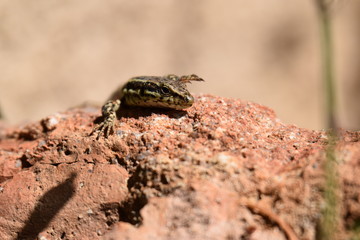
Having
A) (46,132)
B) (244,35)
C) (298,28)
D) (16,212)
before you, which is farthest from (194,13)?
(16,212)

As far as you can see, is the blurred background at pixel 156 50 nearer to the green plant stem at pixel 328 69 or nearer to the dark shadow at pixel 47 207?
the dark shadow at pixel 47 207

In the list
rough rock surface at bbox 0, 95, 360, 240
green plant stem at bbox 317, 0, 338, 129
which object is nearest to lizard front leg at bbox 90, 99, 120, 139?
rough rock surface at bbox 0, 95, 360, 240

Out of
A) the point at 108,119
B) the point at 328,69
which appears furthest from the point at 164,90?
the point at 328,69

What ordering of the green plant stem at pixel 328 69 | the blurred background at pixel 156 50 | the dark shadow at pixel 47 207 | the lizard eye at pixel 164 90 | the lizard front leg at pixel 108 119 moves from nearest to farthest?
1. the green plant stem at pixel 328 69
2. the dark shadow at pixel 47 207
3. the lizard front leg at pixel 108 119
4. the lizard eye at pixel 164 90
5. the blurred background at pixel 156 50

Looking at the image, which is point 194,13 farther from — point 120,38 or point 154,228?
point 154,228

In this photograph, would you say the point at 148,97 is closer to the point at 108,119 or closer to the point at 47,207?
the point at 108,119

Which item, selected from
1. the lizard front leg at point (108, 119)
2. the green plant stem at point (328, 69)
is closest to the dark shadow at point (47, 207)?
the lizard front leg at point (108, 119)
